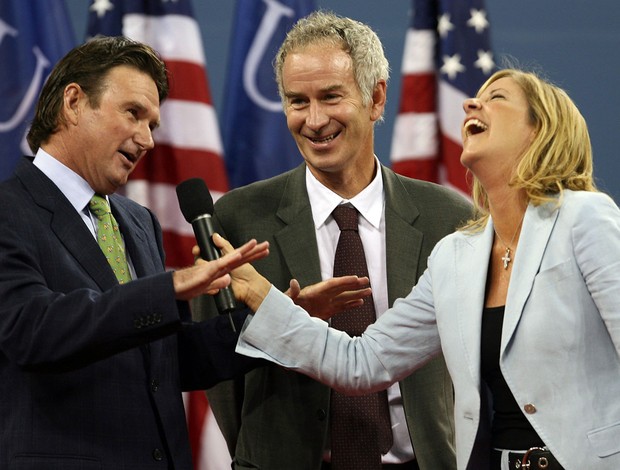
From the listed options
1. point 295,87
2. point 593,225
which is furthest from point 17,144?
point 593,225

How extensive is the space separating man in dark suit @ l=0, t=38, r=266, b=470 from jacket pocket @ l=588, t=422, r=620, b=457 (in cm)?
78

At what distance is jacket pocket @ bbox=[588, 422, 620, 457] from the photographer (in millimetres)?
1900

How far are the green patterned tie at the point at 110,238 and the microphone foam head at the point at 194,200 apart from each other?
8.1 inches

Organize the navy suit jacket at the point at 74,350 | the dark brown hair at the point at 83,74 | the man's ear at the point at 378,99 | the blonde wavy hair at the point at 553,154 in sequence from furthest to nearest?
1. the man's ear at the point at 378,99
2. the dark brown hair at the point at 83,74
3. the blonde wavy hair at the point at 553,154
4. the navy suit jacket at the point at 74,350

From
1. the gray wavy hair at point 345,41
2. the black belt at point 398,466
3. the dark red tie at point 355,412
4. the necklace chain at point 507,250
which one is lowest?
the black belt at point 398,466

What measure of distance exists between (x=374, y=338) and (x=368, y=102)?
2.39ft

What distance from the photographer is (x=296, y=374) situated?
2459mm

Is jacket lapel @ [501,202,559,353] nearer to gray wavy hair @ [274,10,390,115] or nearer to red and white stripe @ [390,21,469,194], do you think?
gray wavy hair @ [274,10,390,115]

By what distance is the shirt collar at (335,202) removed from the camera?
260 centimetres

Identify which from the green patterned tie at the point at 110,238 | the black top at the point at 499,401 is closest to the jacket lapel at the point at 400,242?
the black top at the point at 499,401

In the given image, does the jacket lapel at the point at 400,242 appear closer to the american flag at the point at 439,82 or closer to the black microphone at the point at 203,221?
the black microphone at the point at 203,221

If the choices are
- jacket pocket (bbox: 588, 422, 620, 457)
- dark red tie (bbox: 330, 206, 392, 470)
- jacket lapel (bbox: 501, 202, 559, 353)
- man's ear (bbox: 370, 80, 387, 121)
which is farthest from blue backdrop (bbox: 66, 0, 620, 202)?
jacket pocket (bbox: 588, 422, 620, 457)

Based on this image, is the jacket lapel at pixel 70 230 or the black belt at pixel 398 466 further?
the black belt at pixel 398 466

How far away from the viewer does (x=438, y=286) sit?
7.39 feet
